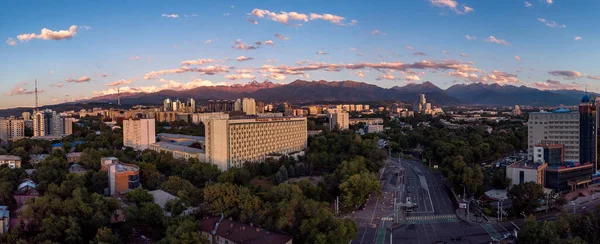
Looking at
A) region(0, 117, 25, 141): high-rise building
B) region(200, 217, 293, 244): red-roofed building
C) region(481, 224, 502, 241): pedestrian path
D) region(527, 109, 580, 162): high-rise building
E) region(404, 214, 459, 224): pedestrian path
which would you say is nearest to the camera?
region(200, 217, 293, 244): red-roofed building

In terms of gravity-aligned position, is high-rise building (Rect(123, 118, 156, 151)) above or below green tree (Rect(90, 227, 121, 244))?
above

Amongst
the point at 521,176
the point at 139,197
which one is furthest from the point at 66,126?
the point at 521,176

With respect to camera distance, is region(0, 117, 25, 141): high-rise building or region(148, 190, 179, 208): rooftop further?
region(0, 117, 25, 141): high-rise building

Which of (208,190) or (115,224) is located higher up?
(208,190)

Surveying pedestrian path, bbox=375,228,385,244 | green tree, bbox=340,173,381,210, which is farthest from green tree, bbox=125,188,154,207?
pedestrian path, bbox=375,228,385,244

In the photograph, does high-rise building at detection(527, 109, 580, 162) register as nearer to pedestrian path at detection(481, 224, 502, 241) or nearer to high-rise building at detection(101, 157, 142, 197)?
pedestrian path at detection(481, 224, 502, 241)

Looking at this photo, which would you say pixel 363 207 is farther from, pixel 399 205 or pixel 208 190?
pixel 208 190

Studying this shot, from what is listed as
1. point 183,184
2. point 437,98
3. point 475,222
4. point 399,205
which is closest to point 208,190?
point 183,184
